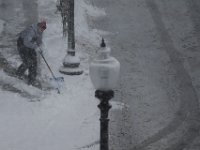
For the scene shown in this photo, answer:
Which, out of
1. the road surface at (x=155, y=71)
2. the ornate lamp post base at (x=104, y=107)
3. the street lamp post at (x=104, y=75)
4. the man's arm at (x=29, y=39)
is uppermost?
the street lamp post at (x=104, y=75)

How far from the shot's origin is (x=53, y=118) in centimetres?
1080

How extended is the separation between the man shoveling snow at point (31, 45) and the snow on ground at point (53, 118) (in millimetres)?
428

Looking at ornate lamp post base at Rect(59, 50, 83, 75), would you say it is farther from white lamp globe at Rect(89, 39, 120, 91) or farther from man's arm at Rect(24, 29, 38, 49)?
white lamp globe at Rect(89, 39, 120, 91)

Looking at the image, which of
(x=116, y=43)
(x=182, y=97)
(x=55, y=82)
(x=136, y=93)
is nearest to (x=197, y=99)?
(x=182, y=97)

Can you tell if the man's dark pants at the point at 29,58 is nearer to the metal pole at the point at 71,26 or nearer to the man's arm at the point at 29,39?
the man's arm at the point at 29,39

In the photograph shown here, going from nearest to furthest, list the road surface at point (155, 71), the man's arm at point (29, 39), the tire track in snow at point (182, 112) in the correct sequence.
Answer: the tire track in snow at point (182, 112)
the road surface at point (155, 71)
the man's arm at point (29, 39)

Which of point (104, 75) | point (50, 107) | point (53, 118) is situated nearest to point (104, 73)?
point (104, 75)

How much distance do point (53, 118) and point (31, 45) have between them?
80.0 inches

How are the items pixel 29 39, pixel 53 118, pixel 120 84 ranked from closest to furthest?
pixel 53 118
pixel 29 39
pixel 120 84

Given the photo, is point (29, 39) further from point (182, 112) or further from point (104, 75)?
point (104, 75)

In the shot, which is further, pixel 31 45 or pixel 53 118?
pixel 31 45

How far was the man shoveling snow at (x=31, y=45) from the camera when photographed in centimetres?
1180

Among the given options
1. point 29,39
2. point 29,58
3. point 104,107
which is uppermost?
point 104,107

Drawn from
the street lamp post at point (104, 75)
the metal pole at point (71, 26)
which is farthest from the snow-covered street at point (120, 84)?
the street lamp post at point (104, 75)
